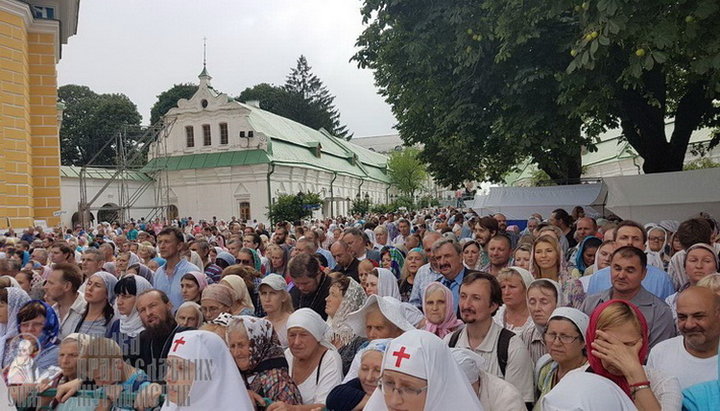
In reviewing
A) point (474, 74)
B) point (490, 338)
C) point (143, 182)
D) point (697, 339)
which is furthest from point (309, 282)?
point (143, 182)

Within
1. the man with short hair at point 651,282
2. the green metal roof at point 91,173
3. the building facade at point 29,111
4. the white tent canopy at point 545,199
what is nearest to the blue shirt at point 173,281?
the man with short hair at point 651,282

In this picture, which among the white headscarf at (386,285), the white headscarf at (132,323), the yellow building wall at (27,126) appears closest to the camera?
the white headscarf at (132,323)

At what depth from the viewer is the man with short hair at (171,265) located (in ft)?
23.5

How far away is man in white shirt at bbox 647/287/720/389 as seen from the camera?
357cm

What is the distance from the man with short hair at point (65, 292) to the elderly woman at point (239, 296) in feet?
4.58

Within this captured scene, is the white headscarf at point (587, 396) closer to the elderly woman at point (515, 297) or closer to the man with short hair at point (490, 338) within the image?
the man with short hair at point (490, 338)

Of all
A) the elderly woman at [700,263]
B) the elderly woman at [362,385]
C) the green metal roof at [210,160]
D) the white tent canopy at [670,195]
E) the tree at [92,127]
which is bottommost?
the elderly woman at [362,385]

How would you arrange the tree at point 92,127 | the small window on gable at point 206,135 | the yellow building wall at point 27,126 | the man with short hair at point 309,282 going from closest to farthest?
the man with short hair at point 309,282 → the yellow building wall at point 27,126 → the small window on gable at point 206,135 → the tree at point 92,127

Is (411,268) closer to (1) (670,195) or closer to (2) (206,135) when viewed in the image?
(1) (670,195)

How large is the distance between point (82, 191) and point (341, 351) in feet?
116

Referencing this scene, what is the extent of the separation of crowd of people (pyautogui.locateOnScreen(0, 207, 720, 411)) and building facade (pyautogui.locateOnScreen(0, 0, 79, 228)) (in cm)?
1555

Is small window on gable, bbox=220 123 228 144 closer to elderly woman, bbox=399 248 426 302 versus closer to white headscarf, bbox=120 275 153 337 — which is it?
elderly woman, bbox=399 248 426 302

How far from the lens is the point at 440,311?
4.89 meters

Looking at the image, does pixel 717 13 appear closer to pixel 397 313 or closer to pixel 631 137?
pixel 397 313
